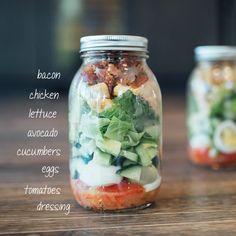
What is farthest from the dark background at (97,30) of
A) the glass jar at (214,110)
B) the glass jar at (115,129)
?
the glass jar at (115,129)

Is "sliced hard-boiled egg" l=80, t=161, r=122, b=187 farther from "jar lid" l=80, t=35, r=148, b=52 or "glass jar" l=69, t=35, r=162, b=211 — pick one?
"jar lid" l=80, t=35, r=148, b=52

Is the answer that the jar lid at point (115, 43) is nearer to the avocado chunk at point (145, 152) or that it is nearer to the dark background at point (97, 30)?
the avocado chunk at point (145, 152)

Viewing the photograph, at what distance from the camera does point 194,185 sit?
75cm

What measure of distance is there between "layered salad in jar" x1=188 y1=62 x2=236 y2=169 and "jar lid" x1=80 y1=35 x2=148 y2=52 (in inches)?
13.6

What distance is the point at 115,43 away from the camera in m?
0.58

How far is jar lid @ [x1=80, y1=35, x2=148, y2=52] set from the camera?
58 centimetres

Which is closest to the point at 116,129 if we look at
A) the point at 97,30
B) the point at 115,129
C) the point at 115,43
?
the point at 115,129

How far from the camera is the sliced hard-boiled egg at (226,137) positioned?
2.86 ft

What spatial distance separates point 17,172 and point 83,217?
0.30 m

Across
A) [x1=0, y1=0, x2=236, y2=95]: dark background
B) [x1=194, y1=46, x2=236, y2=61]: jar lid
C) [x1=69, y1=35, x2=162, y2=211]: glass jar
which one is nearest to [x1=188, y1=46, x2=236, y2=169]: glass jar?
[x1=194, y1=46, x2=236, y2=61]: jar lid

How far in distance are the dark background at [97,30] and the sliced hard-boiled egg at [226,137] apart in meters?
1.33

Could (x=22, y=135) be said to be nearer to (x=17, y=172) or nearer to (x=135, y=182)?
(x=17, y=172)

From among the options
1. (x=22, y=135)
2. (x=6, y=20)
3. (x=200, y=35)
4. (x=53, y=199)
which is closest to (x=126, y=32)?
(x=200, y=35)

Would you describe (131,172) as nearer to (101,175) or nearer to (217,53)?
(101,175)
